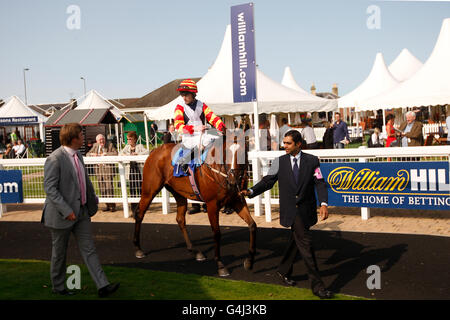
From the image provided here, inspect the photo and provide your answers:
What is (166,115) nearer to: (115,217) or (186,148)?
(115,217)

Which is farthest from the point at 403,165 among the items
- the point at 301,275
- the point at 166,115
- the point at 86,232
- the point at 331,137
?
the point at 166,115

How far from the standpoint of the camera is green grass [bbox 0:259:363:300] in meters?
5.32

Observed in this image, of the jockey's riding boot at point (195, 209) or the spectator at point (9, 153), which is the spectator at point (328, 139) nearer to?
the jockey's riding boot at point (195, 209)

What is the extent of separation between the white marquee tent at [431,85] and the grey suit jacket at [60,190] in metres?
14.8

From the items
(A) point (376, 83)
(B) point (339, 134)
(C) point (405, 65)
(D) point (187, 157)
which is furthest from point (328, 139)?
(C) point (405, 65)

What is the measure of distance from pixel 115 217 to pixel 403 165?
6.35 meters

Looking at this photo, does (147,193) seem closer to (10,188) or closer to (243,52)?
(243,52)

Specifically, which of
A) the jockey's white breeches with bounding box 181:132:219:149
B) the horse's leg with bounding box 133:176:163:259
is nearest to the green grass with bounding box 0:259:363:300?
the horse's leg with bounding box 133:176:163:259

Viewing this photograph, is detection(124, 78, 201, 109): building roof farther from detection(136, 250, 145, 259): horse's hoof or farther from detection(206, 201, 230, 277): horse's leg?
detection(206, 201, 230, 277): horse's leg

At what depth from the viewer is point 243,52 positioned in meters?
10.4

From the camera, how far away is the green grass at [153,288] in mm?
5320

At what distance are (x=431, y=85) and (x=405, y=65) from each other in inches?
823

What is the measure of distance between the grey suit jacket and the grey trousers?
10 cm
